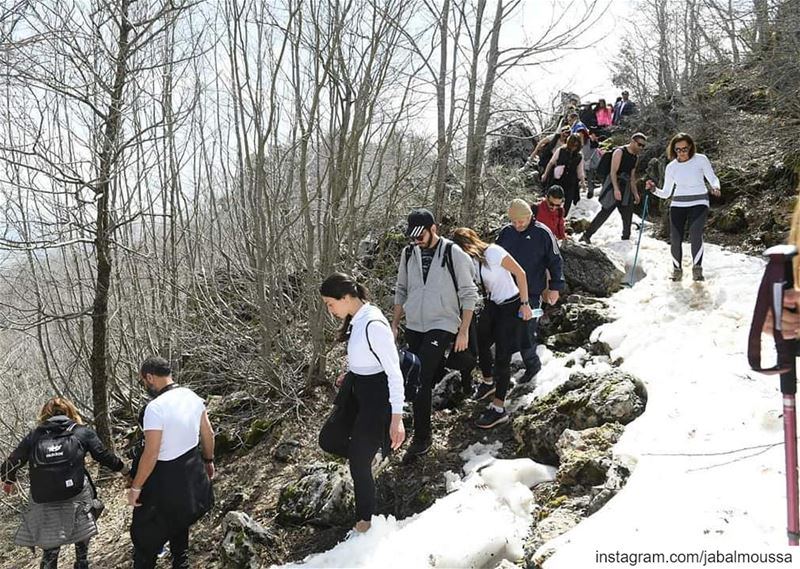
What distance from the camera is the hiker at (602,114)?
1773cm

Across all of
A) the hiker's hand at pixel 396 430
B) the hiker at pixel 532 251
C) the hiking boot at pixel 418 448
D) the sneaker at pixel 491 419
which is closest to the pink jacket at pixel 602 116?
the hiker at pixel 532 251

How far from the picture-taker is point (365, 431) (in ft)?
11.9

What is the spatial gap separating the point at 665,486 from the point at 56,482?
430cm

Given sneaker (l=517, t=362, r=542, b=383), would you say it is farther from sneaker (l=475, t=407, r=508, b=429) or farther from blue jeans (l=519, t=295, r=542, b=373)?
sneaker (l=475, t=407, r=508, b=429)

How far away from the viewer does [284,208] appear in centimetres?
610

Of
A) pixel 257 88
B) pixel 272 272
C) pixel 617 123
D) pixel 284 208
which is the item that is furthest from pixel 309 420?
pixel 617 123

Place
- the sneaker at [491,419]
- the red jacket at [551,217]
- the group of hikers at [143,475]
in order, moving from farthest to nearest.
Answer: the red jacket at [551,217] → the sneaker at [491,419] → the group of hikers at [143,475]

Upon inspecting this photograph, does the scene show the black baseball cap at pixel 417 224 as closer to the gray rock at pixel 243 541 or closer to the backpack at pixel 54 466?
the gray rock at pixel 243 541

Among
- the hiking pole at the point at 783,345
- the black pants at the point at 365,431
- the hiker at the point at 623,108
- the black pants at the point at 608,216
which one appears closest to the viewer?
the hiking pole at the point at 783,345

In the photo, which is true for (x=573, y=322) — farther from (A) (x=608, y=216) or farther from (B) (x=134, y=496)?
(B) (x=134, y=496)

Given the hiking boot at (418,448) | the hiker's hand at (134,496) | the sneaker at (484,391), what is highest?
the sneaker at (484,391)

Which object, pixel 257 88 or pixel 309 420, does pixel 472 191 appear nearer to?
pixel 257 88

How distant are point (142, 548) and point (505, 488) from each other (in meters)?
2.51

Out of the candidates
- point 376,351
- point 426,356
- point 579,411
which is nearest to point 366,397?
point 376,351
